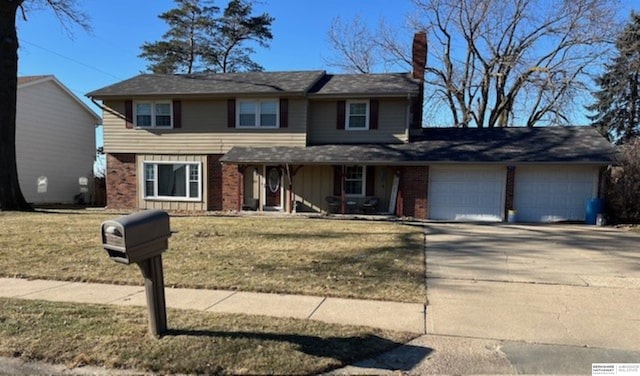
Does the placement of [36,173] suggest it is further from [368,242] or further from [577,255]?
[577,255]

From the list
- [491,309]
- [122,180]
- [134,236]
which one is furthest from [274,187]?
[134,236]

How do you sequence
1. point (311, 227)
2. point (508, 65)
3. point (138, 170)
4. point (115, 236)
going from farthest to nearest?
1. point (508, 65)
2. point (138, 170)
3. point (311, 227)
4. point (115, 236)

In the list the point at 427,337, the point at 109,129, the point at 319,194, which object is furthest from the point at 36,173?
the point at 427,337

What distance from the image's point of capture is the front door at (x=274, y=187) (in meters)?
18.1

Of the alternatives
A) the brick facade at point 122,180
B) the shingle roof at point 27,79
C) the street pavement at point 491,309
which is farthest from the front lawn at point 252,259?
the shingle roof at point 27,79

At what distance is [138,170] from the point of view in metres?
19.4

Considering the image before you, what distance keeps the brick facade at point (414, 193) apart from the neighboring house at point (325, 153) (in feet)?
0.14

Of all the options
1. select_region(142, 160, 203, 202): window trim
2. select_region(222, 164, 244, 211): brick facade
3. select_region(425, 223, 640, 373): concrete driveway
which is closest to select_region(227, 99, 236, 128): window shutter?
select_region(222, 164, 244, 211): brick facade

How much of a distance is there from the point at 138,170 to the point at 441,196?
13.5 metres

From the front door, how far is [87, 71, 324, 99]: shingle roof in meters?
3.35

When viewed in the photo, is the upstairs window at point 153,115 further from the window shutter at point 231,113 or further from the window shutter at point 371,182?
the window shutter at point 371,182

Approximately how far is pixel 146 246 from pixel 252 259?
417 cm

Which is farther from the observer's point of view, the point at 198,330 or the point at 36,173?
the point at 36,173

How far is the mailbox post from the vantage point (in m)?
3.47
